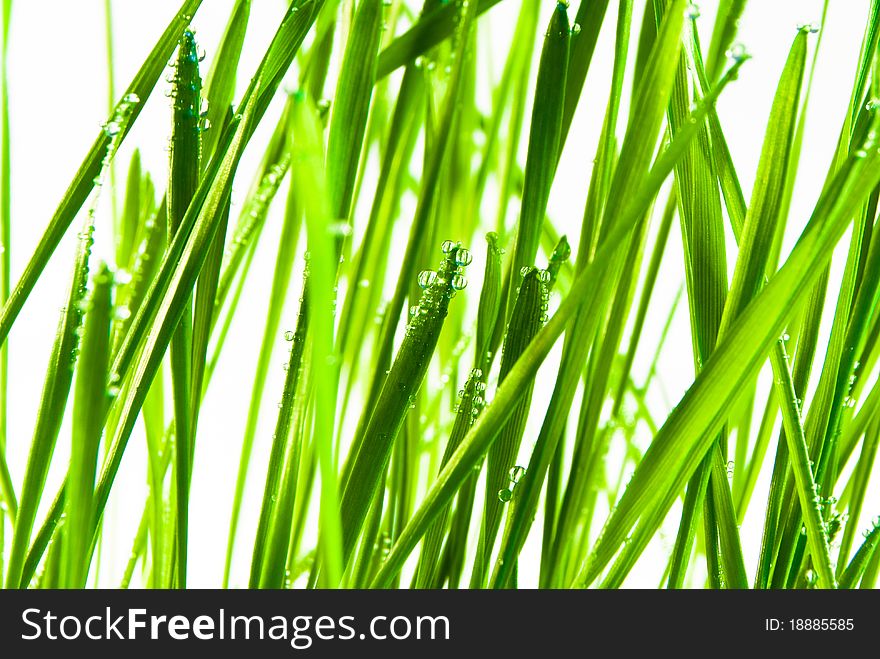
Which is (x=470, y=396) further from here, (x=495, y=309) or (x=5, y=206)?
(x=5, y=206)

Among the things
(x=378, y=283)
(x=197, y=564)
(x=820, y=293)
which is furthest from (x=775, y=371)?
(x=197, y=564)

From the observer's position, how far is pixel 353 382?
37 centimetres

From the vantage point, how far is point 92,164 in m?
0.21

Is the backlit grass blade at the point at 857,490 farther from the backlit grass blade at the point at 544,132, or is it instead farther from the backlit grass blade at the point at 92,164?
the backlit grass blade at the point at 92,164

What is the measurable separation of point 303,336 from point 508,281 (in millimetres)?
82

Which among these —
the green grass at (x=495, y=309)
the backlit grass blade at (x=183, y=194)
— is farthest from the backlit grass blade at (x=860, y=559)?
the backlit grass blade at (x=183, y=194)

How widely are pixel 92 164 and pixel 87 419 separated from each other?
82 mm

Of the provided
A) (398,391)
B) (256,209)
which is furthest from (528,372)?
(256,209)

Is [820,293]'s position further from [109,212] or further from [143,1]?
[143,1]

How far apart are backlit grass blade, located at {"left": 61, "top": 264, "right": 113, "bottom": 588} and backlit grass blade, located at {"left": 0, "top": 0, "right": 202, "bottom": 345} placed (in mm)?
67

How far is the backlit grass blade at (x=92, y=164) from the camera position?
21 cm

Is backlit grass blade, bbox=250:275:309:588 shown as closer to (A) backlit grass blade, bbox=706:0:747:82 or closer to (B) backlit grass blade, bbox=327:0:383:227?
(B) backlit grass blade, bbox=327:0:383:227

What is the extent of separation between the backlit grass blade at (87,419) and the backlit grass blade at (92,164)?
0.07 m

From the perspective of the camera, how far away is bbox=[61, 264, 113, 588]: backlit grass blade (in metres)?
0.15
